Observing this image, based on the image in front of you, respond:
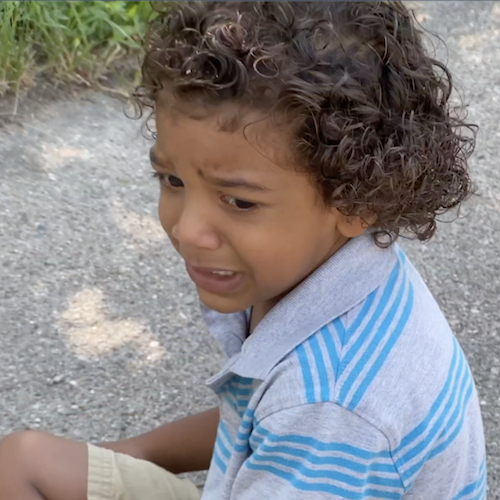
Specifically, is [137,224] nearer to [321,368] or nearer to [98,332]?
[98,332]

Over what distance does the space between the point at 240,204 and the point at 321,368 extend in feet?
0.84

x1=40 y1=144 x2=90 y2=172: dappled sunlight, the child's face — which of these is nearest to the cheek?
the child's face

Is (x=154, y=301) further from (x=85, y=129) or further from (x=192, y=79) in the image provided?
(x=192, y=79)

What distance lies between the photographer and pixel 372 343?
3.79 ft

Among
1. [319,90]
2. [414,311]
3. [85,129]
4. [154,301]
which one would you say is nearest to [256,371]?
[414,311]

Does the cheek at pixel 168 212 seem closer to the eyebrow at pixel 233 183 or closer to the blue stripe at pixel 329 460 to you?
the eyebrow at pixel 233 183

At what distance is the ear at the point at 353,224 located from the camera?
4.12 ft

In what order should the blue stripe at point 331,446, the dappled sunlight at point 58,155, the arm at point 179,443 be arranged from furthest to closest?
the dappled sunlight at point 58,155 < the arm at point 179,443 < the blue stripe at point 331,446

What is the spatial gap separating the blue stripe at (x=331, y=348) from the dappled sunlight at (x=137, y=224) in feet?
5.16

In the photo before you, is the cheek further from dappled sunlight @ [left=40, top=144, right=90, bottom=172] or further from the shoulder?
dappled sunlight @ [left=40, top=144, right=90, bottom=172]

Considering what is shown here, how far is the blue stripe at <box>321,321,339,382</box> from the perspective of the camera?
1.12 meters

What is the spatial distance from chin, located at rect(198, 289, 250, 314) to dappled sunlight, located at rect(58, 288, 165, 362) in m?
1.02

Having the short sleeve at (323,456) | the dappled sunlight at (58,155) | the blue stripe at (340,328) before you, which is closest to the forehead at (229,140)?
the blue stripe at (340,328)

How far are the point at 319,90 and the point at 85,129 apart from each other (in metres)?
2.15
